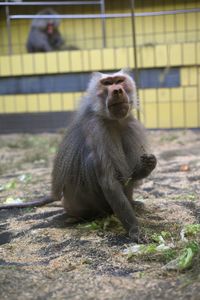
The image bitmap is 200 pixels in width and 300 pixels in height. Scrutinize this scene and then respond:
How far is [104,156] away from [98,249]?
616mm

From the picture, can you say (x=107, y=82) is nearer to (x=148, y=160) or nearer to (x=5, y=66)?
(x=148, y=160)

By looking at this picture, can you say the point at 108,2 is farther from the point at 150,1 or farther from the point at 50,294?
the point at 50,294

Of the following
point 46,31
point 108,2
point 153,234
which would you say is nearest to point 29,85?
point 46,31

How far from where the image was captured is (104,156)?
10.6 ft

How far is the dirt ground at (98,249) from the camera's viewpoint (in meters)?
2.29

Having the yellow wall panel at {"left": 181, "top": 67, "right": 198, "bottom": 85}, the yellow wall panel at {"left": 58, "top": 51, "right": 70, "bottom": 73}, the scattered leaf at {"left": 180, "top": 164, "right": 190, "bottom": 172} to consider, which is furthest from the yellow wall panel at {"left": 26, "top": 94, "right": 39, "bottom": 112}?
the scattered leaf at {"left": 180, "top": 164, "right": 190, "bottom": 172}

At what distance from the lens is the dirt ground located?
2293mm

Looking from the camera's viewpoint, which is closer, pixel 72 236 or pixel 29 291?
pixel 29 291

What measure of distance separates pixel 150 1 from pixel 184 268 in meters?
7.36

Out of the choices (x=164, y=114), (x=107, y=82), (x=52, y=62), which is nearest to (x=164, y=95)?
(x=164, y=114)

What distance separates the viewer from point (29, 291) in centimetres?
230

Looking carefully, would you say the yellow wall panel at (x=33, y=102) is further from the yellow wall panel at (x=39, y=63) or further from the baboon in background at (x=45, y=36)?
the baboon in background at (x=45, y=36)

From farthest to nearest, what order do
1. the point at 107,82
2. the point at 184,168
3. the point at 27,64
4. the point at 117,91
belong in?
the point at 27,64 → the point at 184,168 → the point at 107,82 → the point at 117,91

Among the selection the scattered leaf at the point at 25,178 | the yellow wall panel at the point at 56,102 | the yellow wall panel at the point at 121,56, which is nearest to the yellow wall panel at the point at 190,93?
the yellow wall panel at the point at 121,56
